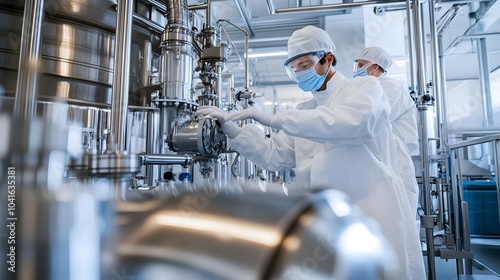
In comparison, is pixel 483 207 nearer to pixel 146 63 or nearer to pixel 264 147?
pixel 264 147

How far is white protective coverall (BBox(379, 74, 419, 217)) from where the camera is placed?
145cm

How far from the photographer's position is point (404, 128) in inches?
67.7

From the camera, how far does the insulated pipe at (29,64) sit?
19.1 inches

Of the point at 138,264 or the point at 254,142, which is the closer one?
the point at 138,264

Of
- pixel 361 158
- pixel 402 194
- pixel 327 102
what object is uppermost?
pixel 327 102

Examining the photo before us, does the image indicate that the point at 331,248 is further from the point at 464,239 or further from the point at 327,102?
the point at 464,239

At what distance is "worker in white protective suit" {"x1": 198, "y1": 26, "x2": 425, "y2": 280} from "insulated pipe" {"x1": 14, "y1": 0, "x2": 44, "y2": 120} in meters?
0.48

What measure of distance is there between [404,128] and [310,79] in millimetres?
881

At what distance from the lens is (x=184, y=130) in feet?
2.80

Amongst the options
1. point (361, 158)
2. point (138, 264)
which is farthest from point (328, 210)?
point (361, 158)

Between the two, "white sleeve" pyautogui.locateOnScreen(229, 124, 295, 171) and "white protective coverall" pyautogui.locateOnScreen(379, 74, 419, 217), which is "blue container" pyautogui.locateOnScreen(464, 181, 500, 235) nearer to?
"white protective coverall" pyautogui.locateOnScreen(379, 74, 419, 217)

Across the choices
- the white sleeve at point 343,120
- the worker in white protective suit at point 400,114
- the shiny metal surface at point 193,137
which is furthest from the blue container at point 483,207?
the shiny metal surface at point 193,137

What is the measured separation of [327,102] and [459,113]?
3890mm

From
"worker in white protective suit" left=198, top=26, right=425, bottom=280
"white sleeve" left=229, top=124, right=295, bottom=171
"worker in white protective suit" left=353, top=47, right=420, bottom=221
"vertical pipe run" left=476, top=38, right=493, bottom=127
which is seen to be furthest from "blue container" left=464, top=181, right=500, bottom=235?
"white sleeve" left=229, top=124, right=295, bottom=171
